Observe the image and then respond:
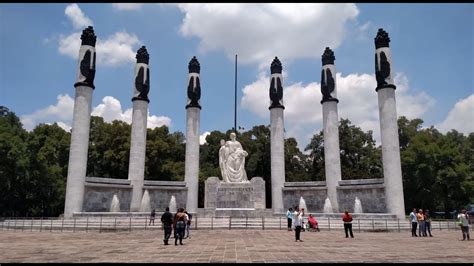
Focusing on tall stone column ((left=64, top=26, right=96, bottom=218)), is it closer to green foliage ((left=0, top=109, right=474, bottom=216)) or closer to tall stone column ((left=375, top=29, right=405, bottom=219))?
green foliage ((left=0, top=109, right=474, bottom=216))

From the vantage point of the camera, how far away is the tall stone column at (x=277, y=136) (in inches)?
1393

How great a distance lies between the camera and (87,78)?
32.1 meters

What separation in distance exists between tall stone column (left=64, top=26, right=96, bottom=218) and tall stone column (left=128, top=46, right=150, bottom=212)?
4574 mm

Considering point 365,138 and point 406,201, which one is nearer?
point 406,201

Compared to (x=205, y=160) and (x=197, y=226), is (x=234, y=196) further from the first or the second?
(x=205, y=160)

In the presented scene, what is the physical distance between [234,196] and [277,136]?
8871 millimetres

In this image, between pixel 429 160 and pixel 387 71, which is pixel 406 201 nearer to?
pixel 429 160

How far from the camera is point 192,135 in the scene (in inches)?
1478

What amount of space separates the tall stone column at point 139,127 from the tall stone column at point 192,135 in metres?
4.38

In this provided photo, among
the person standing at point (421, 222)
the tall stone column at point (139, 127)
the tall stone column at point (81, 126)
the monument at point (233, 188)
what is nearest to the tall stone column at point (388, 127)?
the person standing at point (421, 222)

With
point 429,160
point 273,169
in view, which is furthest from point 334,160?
point 429,160

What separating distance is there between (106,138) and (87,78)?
56.8 ft

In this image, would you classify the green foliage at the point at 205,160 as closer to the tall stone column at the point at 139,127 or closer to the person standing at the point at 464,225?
the tall stone column at the point at 139,127

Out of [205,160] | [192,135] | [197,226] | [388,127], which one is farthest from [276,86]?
[205,160]
